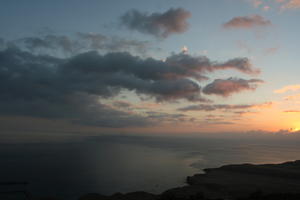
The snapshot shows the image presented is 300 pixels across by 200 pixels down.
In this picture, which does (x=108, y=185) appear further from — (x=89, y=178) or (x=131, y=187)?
(x=89, y=178)

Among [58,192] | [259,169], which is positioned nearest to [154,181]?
[58,192]

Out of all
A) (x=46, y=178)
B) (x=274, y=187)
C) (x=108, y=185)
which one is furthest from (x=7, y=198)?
(x=274, y=187)

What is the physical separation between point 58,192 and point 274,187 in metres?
38.8

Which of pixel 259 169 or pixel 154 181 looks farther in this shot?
pixel 259 169

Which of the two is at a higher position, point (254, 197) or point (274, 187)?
point (254, 197)

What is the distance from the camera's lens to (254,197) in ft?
90.5

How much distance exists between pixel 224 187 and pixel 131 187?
18430 millimetres

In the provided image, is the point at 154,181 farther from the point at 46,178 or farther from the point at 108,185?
the point at 46,178

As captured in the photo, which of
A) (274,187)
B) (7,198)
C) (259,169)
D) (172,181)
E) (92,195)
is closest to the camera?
(7,198)

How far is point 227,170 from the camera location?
6531 centimetres

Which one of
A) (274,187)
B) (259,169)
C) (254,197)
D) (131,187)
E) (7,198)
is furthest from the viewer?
(259,169)

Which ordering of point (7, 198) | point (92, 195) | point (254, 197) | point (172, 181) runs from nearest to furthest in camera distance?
point (254, 197)
point (7, 198)
point (92, 195)
point (172, 181)

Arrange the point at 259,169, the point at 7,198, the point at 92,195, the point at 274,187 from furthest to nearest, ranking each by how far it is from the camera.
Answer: the point at 259,169, the point at 274,187, the point at 92,195, the point at 7,198

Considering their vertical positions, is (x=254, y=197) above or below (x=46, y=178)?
above
